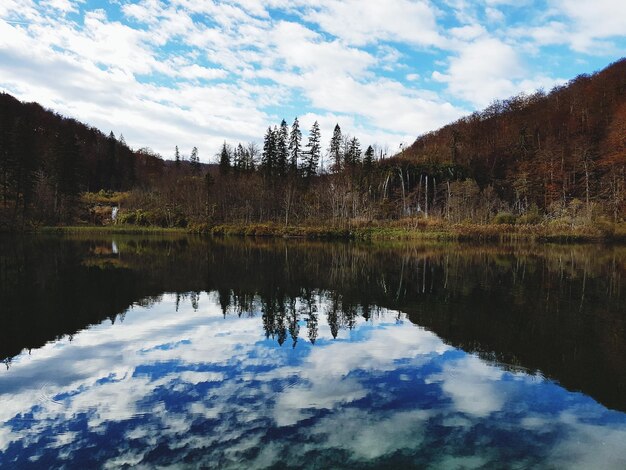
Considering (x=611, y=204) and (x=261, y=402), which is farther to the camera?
(x=611, y=204)

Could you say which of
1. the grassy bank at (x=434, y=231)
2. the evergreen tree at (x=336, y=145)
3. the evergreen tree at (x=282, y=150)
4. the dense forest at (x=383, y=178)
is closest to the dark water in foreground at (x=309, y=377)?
the grassy bank at (x=434, y=231)

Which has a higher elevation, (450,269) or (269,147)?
(269,147)

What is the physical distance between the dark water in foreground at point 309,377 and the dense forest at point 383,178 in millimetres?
37175

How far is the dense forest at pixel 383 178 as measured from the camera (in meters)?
50.7

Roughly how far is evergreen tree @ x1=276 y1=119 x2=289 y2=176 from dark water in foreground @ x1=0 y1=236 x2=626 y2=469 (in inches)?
2184

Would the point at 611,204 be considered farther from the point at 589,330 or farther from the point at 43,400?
the point at 43,400

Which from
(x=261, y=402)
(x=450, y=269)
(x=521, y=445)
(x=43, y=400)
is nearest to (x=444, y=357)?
(x=521, y=445)

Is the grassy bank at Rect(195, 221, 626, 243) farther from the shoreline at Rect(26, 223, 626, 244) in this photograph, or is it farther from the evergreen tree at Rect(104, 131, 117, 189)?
the evergreen tree at Rect(104, 131, 117, 189)

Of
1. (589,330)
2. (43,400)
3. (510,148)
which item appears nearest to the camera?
(43,400)

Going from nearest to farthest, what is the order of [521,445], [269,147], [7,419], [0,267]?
1. [521,445]
2. [7,419]
3. [0,267]
4. [269,147]

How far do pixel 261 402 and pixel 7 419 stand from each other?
3.25 metres

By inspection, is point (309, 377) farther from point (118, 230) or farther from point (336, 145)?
point (336, 145)

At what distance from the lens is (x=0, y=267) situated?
19234 mm

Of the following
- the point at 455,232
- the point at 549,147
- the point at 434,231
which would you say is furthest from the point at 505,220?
the point at 549,147
